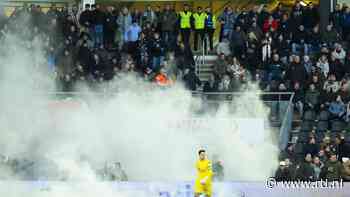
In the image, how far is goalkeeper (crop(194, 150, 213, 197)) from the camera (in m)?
22.5

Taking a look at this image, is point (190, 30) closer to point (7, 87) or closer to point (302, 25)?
point (302, 25)

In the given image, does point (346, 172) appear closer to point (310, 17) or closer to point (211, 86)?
point (211, 86)

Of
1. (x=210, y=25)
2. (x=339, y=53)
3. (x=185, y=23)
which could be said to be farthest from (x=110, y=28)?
(x=339, y=53)

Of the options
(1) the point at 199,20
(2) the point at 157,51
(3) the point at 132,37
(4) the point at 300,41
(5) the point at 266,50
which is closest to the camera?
(5) the point at 266,50

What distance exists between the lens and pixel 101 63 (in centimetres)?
2942

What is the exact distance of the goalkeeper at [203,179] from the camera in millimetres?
22531

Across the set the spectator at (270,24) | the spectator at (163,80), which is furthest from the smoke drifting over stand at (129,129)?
the spectator at (270,24)

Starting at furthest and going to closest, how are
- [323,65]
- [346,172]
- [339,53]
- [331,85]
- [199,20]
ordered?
[199,20]
[339,53]
[323,65]
[331,85]
[346,172]

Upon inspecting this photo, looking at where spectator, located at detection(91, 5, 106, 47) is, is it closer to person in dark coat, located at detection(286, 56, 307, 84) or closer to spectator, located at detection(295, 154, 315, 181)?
person in dark coat, located at detection(286, 56, 307, 84)

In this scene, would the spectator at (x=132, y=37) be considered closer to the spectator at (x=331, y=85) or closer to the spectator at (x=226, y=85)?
the spectator at (x=226, y=85)

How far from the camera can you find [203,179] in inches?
894

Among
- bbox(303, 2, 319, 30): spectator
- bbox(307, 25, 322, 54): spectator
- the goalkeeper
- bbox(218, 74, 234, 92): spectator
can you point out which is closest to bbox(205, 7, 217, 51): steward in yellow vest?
bbox(218, 74, 234, 92): spectator

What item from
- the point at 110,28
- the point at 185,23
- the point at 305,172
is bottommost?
the point at 305,172

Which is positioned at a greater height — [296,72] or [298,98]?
[296,72]
